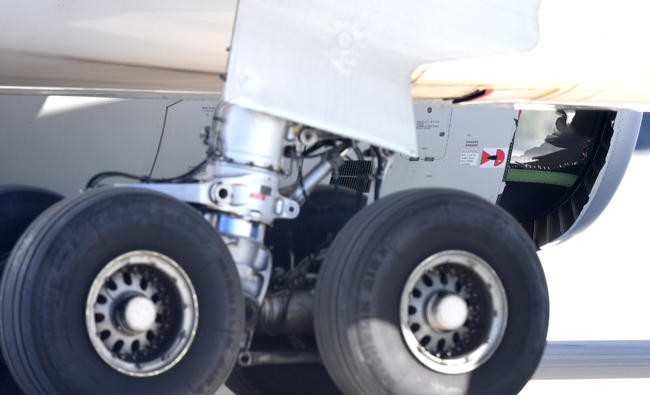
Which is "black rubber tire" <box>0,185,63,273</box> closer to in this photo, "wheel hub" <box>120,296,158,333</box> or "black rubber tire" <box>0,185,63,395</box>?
"black rubber tire" <box>0,185,63,395</box>

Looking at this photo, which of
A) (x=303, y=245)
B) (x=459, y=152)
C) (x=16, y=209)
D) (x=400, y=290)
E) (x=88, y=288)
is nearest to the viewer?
(x=88, y=288)

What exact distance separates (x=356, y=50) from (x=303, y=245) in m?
1.00

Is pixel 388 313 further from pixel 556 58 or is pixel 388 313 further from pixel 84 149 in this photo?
pixel 84 149

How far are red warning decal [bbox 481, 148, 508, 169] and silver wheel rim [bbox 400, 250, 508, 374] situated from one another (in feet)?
11.8

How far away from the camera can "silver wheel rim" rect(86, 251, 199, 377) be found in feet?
9.16

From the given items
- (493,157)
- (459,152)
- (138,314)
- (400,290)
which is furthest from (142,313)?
(493,157)

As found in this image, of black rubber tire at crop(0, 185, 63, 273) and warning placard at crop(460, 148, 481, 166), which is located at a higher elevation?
warning placard at crop(460, 148, 481, 166)

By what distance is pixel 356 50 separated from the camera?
10.6 ft

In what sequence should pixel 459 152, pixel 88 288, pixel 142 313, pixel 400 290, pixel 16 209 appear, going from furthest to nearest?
pixel 459 152 < pixel 16 209 < pixel 400 290 < pixel 142 313 < pixel 88 288

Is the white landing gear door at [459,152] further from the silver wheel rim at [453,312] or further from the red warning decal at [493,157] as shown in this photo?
the silver wheel rim at [453,312]

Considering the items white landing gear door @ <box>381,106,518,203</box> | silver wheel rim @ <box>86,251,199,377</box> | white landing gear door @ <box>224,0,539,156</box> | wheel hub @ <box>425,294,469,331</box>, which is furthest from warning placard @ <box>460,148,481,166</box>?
silver wheel rim @ <box>86,251,199,377</box>

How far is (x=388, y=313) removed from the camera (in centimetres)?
303

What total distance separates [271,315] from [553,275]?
3.33 metres

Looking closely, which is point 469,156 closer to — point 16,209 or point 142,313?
point 16,209
